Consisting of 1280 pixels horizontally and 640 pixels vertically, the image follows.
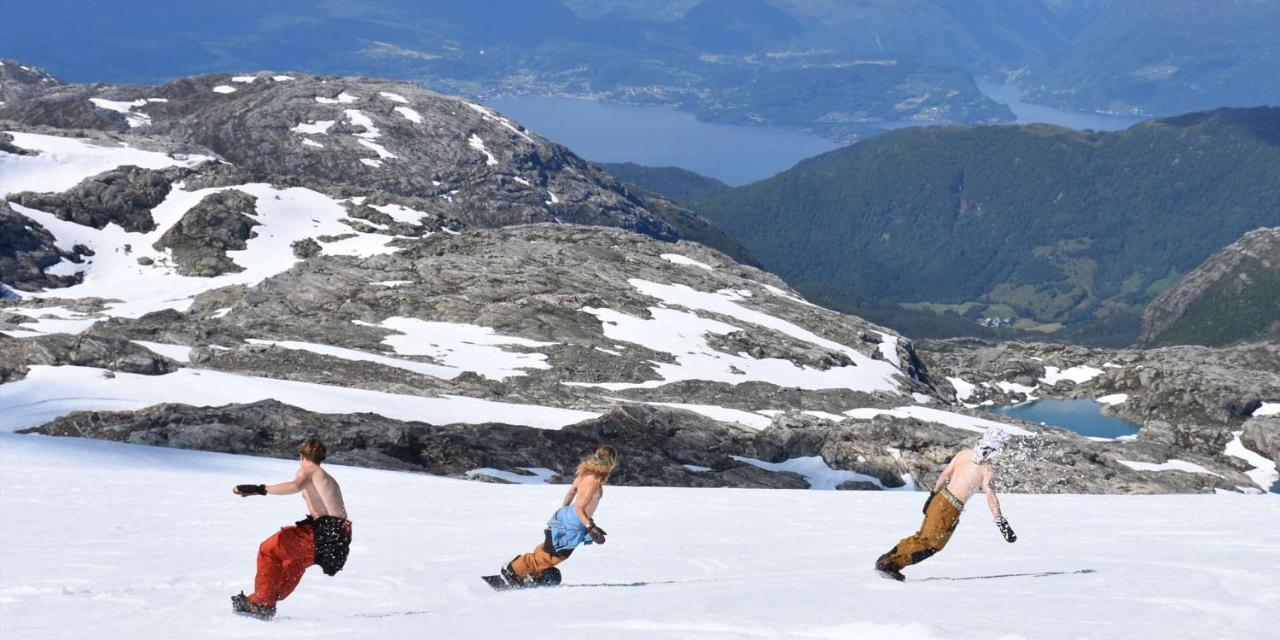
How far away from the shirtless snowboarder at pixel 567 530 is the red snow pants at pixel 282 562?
129 inches

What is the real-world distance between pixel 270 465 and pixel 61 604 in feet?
70.6

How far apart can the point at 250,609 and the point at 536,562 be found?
14.3 ft

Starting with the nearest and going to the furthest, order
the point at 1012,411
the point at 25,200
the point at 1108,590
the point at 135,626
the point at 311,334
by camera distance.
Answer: the point at 135,626 < the point at 1108,590 < the point at 311,334 < the point at 25,200 < the point at 1012,411

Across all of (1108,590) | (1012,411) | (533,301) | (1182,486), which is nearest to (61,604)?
(1108,590)

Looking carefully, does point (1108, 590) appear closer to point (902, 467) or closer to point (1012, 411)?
point (902, 467)

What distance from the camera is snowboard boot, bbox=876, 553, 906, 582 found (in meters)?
18.5

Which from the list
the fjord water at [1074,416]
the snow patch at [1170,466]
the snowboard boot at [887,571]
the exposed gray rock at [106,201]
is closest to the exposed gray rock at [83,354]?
the snowboard boot at [887,571]

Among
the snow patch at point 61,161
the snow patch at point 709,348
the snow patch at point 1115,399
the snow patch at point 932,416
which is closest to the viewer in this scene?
the snow patch at point 932,416

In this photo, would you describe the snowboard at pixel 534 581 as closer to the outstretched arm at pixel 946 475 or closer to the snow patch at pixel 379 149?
the outstretched arm at pixel 946 475

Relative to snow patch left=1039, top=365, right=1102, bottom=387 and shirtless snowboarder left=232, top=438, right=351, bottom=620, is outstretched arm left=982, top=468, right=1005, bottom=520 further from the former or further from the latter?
snow patch left=1039, top=365, right=1102, bottom=387

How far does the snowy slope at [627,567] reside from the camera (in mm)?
14852

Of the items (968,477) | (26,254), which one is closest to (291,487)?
(968,477)

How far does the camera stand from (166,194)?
129 m

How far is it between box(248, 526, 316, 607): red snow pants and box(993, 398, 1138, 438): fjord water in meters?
135
